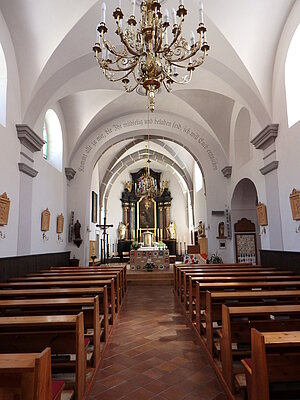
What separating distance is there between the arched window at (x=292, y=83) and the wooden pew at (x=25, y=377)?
645 centimetres

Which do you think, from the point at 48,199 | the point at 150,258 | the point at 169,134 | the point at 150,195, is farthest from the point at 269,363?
the point at 150,195

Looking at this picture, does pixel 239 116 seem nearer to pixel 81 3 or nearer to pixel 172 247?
pixel 81 3

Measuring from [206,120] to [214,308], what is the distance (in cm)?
840

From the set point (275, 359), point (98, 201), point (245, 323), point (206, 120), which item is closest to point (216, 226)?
point (206, 120)

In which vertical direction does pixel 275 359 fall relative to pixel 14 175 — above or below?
below

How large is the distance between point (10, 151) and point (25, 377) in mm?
5695

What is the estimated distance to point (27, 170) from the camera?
6.83 meters

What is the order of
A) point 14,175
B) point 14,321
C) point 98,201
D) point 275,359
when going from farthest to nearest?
1. point 98,201
2. point 14,175
3. point 14,321
4. point 275,359

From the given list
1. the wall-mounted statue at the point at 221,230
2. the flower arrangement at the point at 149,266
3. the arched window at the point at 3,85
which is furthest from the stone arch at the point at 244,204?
the arched window at the point at 3,85

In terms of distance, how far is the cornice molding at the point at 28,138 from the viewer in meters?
6.50

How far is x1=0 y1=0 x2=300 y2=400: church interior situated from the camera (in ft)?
7.91

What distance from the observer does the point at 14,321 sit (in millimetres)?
2182

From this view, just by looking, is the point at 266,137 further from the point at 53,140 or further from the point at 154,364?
the point at 53,140

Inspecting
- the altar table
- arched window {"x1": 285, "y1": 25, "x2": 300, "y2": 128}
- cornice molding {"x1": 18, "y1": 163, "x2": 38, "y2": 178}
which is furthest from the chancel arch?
arched window {"x1": 285, "y1": 25, "x2": 300, "y2": 128}
